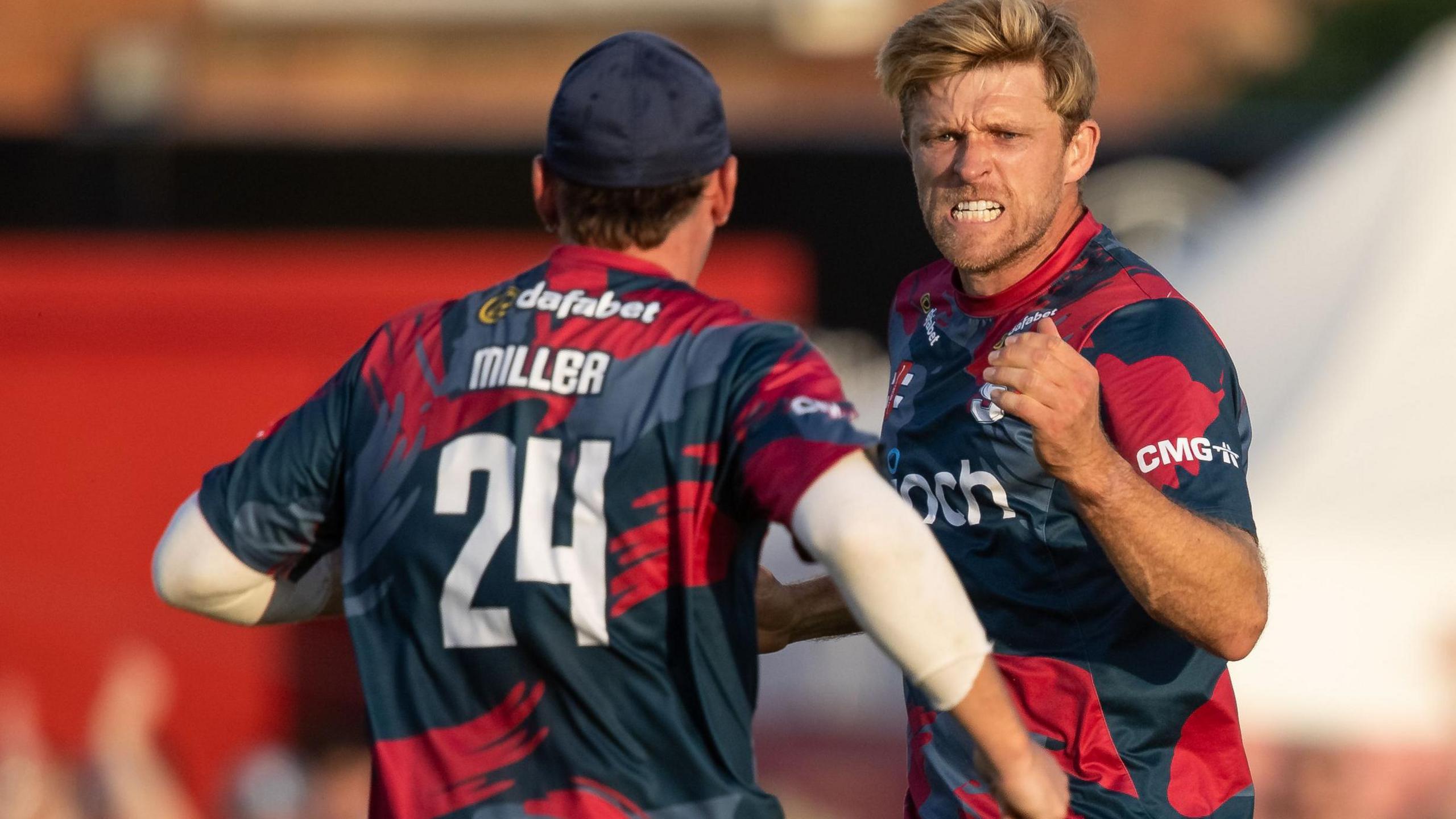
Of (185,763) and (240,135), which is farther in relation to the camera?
(240,135)

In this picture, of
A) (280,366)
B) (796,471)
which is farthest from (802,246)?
(796,471)

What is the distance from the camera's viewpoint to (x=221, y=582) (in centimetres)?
300

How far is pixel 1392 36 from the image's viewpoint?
49.6ft

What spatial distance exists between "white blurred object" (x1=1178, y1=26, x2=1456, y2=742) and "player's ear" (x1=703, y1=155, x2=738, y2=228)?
13.3 feet

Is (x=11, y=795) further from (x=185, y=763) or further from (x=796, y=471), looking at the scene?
(x=796, y=471)

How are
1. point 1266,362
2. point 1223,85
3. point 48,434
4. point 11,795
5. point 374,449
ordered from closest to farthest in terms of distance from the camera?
1. point 374,449
2. point 1266,362
3. point 11,795
4. point 48,434
5. point 1223,85

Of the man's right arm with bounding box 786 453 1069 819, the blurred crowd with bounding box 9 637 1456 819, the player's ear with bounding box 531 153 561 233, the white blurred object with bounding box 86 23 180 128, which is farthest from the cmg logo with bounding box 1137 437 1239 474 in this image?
the white blurred object with bounding box 86 23 180 128

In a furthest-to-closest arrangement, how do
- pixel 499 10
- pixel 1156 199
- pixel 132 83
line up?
pixel 499 10, pixel 132 83, pixel 1156 199

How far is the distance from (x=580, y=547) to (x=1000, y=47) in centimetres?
135

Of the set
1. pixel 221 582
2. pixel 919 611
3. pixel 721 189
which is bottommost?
pixel 221 582

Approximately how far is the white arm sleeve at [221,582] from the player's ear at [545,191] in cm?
70

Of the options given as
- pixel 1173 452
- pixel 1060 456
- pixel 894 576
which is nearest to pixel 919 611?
pixel 894 576

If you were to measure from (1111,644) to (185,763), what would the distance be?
731 cm

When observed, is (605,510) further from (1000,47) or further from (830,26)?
(830,26)
